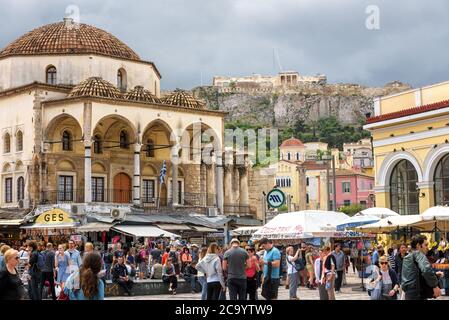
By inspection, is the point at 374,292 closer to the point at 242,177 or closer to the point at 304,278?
the point at 304,278

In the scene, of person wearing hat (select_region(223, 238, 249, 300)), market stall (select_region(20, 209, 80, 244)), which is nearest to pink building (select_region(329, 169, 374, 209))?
market stall (select_region(20, 209, 80, 244))

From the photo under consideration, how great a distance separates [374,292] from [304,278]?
35.0 feet

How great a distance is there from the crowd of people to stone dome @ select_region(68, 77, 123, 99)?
52.3 feet

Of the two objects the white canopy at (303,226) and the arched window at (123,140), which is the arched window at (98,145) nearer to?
the arched window at (123,140)

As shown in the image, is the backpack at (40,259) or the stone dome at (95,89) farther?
the stone dome at (95,89)

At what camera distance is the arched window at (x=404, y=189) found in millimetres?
31969

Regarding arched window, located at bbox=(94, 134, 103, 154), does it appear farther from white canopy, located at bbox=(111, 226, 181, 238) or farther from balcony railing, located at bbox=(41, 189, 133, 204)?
white canopy, located at bbox=(111, 226, 181, 238)

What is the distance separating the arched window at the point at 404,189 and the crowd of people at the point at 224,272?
730 cm

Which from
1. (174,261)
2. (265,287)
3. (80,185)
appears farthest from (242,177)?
(265,287)

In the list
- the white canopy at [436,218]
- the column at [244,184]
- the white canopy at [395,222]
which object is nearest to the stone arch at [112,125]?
the column at [244,184]

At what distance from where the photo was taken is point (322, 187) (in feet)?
319

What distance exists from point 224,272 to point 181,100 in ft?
104

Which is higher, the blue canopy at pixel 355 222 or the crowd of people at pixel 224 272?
the blue canopy at pixel 355 222

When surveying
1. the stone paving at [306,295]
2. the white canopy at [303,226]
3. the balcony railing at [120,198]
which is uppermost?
the balcony railing at [120,198]
